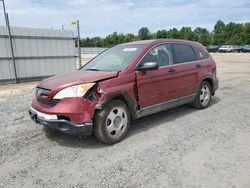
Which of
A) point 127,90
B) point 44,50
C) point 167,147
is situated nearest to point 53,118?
point 127,90

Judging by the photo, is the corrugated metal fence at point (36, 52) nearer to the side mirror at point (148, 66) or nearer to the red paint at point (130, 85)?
the red paint at point (130, 85)

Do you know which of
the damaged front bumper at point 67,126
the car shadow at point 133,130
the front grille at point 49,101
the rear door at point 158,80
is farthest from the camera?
the rear door at point 158,80

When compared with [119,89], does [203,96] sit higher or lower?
lower

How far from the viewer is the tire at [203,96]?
6.21 meters

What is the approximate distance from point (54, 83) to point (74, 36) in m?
8.76

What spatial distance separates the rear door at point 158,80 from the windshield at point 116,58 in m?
0.26

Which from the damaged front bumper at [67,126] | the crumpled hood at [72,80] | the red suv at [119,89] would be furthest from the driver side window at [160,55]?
the damaged front bumper at [67,126]

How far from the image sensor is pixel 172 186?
304 cm

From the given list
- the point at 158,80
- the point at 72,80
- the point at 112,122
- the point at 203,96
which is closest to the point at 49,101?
the point at 72,80

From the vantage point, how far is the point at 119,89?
4.27 m

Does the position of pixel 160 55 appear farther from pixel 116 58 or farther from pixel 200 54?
pixel 200 54

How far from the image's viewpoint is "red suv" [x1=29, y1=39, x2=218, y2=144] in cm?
395

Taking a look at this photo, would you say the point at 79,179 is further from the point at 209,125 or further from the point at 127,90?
the point at 209,125

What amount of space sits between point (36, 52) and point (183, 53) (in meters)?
7.63
